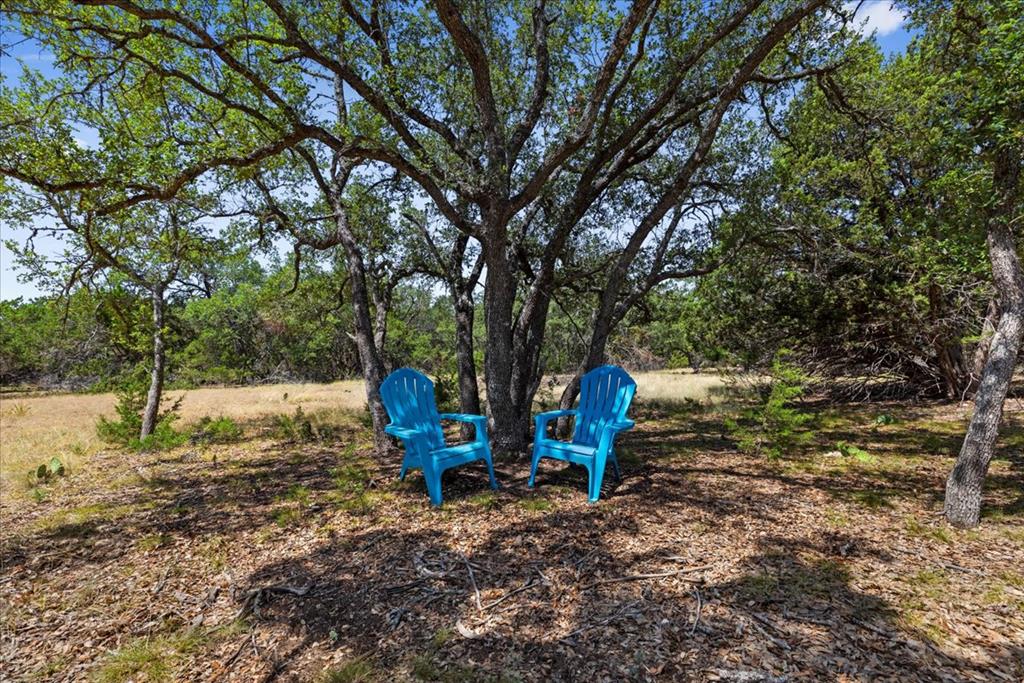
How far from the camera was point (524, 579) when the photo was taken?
276 centimetres

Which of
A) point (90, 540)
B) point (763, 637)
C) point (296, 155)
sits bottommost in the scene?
point (763, 637)

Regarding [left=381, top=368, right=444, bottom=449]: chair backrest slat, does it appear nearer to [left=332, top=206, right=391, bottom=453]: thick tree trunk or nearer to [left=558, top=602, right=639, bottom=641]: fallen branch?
[left=332, top=206, right=391, bottom=453]: thick tree trunk

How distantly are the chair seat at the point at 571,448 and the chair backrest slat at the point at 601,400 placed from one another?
9.1 inches

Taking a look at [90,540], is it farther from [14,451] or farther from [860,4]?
[860,4]

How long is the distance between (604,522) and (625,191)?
5.02 meters

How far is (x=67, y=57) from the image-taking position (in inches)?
170

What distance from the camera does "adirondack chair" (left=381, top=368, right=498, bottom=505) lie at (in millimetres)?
3846

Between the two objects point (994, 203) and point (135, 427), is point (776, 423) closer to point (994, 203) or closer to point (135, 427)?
point (994, 203)

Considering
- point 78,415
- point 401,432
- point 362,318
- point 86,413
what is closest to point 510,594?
point 401,432

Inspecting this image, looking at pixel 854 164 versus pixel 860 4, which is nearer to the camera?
pixel 860 4

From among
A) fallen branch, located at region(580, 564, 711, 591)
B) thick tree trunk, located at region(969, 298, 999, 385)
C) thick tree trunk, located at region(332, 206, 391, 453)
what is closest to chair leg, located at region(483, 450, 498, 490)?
fallen branch, located at region(580, 564, 711, 591)

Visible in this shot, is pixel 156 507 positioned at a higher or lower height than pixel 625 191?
lower

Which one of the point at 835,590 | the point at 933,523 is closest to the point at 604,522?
the point at 835,590

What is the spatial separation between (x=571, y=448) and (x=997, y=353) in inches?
111
